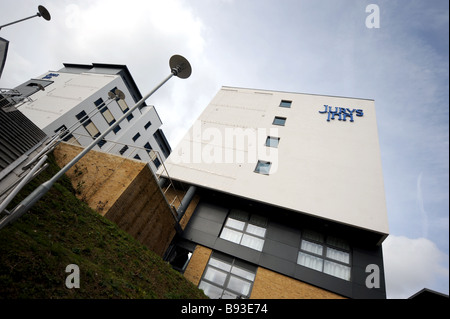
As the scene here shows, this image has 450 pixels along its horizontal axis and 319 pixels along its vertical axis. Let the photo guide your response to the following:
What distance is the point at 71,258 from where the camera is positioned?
193 inches

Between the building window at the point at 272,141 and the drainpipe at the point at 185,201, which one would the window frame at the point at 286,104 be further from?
the drainpipe at the point at 185,201

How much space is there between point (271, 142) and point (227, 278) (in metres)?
11.0

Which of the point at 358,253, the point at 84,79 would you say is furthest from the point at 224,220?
the point at 84,79

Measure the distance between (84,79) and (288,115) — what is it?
91.6ft

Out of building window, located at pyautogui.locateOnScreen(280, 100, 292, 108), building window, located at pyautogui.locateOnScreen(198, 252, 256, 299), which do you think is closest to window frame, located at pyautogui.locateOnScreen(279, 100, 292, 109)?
building window, located at pyautogui.locateOnScreen(280, 100, 292, 108)

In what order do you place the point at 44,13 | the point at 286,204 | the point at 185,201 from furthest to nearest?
the point at 185,201 → the point at 286,204 → the point at 44,13

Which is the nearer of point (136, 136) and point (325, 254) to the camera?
point (325, 254)


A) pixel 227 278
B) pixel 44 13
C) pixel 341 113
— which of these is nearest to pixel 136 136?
pixel 44 13

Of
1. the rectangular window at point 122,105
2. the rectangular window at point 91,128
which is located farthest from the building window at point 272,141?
the rectangular window at point 122,105

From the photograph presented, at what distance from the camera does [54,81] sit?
29.1 metres

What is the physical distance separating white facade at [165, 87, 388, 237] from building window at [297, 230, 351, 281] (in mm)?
1829

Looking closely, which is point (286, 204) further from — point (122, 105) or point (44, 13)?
point (122, 105)

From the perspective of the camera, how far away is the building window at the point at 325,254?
1221 centimetres
